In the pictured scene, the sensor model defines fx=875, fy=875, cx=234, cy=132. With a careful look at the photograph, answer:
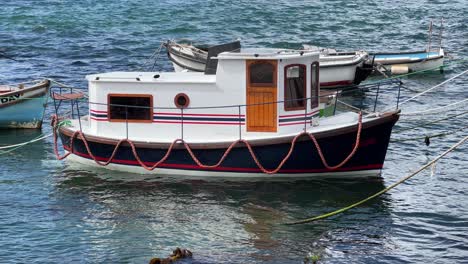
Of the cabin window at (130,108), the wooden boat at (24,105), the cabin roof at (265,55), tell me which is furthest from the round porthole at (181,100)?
the wooden boat at (24,105)

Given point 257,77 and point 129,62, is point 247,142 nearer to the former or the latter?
point 257,77

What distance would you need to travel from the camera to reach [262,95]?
2183 centimetres

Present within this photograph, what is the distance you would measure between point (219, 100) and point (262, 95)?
114 centimetres

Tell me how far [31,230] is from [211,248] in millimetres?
4157

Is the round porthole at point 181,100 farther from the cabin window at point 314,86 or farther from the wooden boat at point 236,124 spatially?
the cabin window at point 314,86

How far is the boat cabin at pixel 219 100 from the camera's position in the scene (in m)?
21.8

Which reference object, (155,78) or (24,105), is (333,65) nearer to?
(24,105)

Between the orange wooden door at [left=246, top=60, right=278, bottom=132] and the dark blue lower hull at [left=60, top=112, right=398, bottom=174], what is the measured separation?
61 centimetres

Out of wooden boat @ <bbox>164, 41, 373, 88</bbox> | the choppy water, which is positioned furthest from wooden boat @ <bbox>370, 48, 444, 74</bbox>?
the choppy water

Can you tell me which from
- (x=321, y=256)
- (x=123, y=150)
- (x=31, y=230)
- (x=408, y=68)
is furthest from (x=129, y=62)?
(x=321, y=256)

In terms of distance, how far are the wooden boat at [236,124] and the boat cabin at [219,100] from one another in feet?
0.08

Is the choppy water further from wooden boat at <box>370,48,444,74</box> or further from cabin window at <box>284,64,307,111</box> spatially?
wooden boat at <box>370,48,444,74</box>

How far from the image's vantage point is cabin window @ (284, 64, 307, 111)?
2173 centimetres

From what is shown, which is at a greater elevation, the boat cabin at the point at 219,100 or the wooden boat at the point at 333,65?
the boat cabin at the point at 219,100
